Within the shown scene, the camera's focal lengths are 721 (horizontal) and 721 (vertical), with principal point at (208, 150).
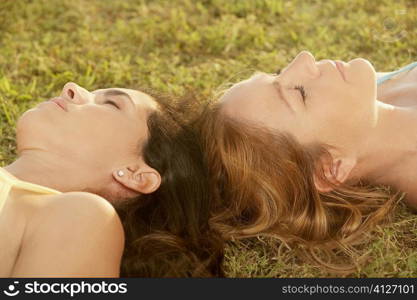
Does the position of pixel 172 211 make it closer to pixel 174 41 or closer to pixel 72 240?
pixel 72 240

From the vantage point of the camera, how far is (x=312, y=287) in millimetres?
2859

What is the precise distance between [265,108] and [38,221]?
3.67ft

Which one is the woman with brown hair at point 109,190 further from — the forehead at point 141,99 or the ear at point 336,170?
the ear at point 336,170

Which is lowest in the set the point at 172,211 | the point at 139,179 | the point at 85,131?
the point at 172,211

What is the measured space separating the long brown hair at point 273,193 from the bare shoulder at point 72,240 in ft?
2.21

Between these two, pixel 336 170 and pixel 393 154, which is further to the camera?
pixel 393 154

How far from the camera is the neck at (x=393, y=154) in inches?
137

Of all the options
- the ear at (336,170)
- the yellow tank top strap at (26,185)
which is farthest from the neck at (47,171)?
the ear at (336,170)

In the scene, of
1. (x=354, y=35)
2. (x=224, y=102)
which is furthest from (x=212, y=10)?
(x=224, y=102)

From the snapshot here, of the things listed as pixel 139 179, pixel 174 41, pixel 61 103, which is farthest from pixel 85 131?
pixel 174 41

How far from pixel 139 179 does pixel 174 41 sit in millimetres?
2280

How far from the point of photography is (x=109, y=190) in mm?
3166

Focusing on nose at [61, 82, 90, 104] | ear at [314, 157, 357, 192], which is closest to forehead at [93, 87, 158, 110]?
nose at [61, 82, 90, 104]

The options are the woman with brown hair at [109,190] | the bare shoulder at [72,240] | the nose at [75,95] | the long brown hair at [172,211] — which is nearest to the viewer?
the bare shoulder at [72,240]
